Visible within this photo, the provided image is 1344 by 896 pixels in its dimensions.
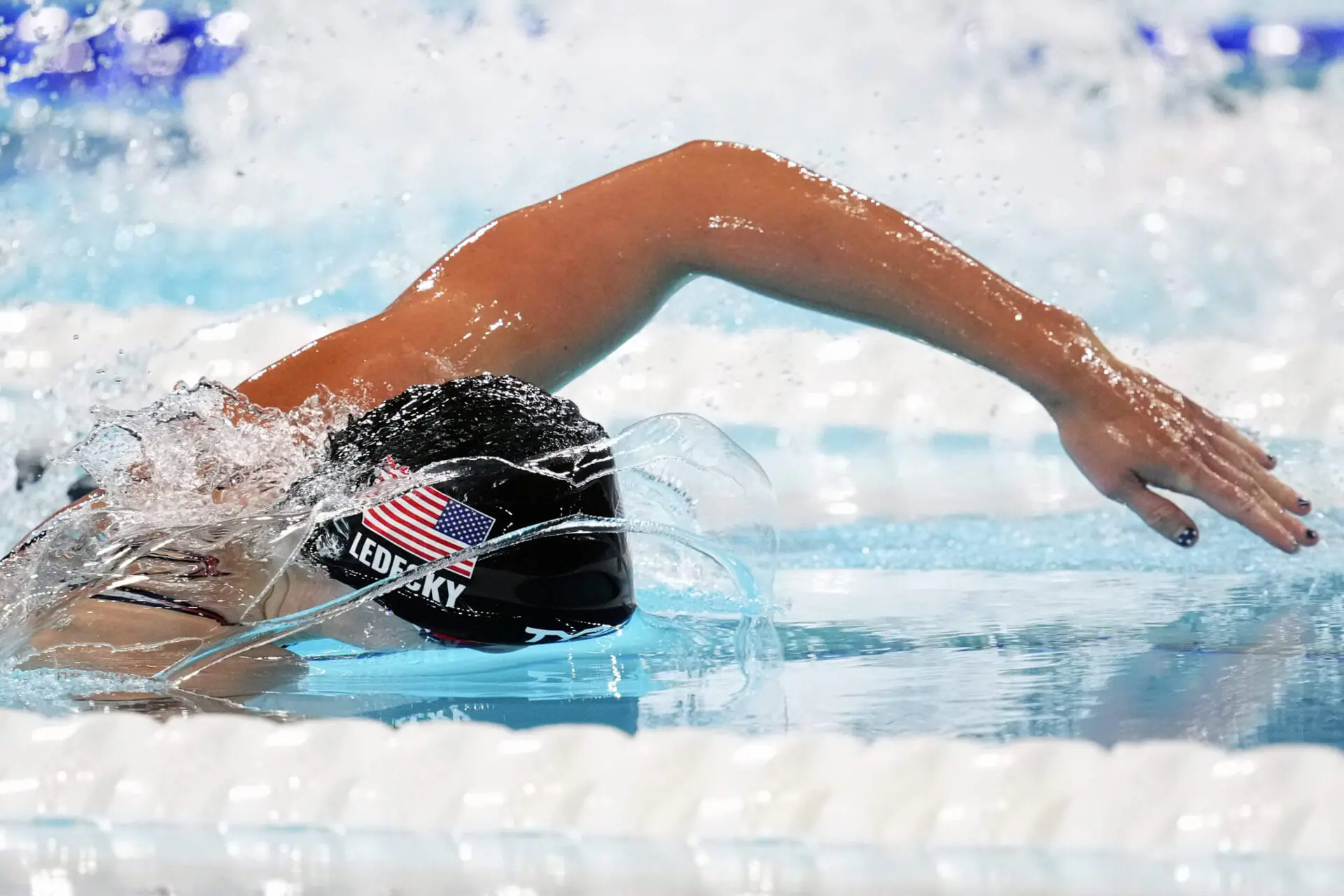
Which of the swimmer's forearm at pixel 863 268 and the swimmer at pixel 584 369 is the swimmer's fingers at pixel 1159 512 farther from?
the swimmer's forearm at pixel 863 268

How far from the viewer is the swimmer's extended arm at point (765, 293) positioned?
141 centimetres

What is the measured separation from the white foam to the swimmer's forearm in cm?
58

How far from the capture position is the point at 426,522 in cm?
132

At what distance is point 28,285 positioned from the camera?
3822 millimetres

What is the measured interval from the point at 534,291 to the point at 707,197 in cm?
21

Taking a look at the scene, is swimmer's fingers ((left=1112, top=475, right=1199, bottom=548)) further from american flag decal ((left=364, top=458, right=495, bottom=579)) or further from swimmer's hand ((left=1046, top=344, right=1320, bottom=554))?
american flag decal ((left=364, top=458, right=495, bottom=579))

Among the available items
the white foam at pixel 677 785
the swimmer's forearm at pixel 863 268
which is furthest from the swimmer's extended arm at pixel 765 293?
the white foam at pixel 677 785

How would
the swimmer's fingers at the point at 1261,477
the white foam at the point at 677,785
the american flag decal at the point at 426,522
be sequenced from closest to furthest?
the white foam at the point at 677,785 → the american flag decal at the point at 426,522 → the swimmer's fingers at the point at 1261,477

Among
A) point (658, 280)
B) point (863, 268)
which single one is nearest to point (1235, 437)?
point (863, 268)

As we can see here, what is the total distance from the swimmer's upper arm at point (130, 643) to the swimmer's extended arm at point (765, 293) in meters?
0.24

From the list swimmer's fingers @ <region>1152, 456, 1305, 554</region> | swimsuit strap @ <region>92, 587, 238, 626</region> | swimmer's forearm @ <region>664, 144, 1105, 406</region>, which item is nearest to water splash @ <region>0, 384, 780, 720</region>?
swimsuit strap @ <region>92, 587, 238, 626</region>

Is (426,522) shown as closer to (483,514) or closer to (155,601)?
(483,514)

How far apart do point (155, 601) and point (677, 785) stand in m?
0.68

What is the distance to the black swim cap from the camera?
1.32 meters
